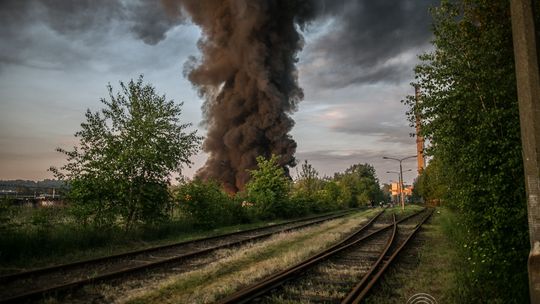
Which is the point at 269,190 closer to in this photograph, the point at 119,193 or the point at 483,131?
the point at 119,193

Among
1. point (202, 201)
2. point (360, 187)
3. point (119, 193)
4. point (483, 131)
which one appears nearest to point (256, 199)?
point (202, 201)

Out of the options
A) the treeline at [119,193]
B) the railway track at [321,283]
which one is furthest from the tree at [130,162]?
the railway track at [321,283]

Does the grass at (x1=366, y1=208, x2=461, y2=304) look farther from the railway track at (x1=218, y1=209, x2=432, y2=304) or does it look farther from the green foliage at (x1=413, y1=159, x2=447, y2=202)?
the green foliage at (x1=413, y1=159, x2=447, y2=202)

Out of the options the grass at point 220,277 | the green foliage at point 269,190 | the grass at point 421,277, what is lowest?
the grass at point 421,277

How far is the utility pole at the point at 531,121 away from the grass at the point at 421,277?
94.6 inches

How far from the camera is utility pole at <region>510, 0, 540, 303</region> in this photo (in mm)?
3492

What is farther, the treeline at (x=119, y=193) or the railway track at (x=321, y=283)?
the treeline at (x=119, y=193)

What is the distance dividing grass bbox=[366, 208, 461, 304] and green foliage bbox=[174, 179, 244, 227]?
1007 centimetres

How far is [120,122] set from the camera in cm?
1380

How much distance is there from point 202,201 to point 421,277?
12.3 metres

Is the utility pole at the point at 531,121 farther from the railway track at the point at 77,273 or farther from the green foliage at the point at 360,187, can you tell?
the green foliage at the point at 360,187

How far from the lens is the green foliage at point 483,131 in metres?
4.95

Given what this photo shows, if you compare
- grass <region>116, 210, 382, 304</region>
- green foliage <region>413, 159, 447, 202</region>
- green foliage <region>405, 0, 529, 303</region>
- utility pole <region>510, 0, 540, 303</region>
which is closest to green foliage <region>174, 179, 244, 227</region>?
grass <region>116, 210, 382, 304</region>

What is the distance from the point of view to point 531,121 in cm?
353
